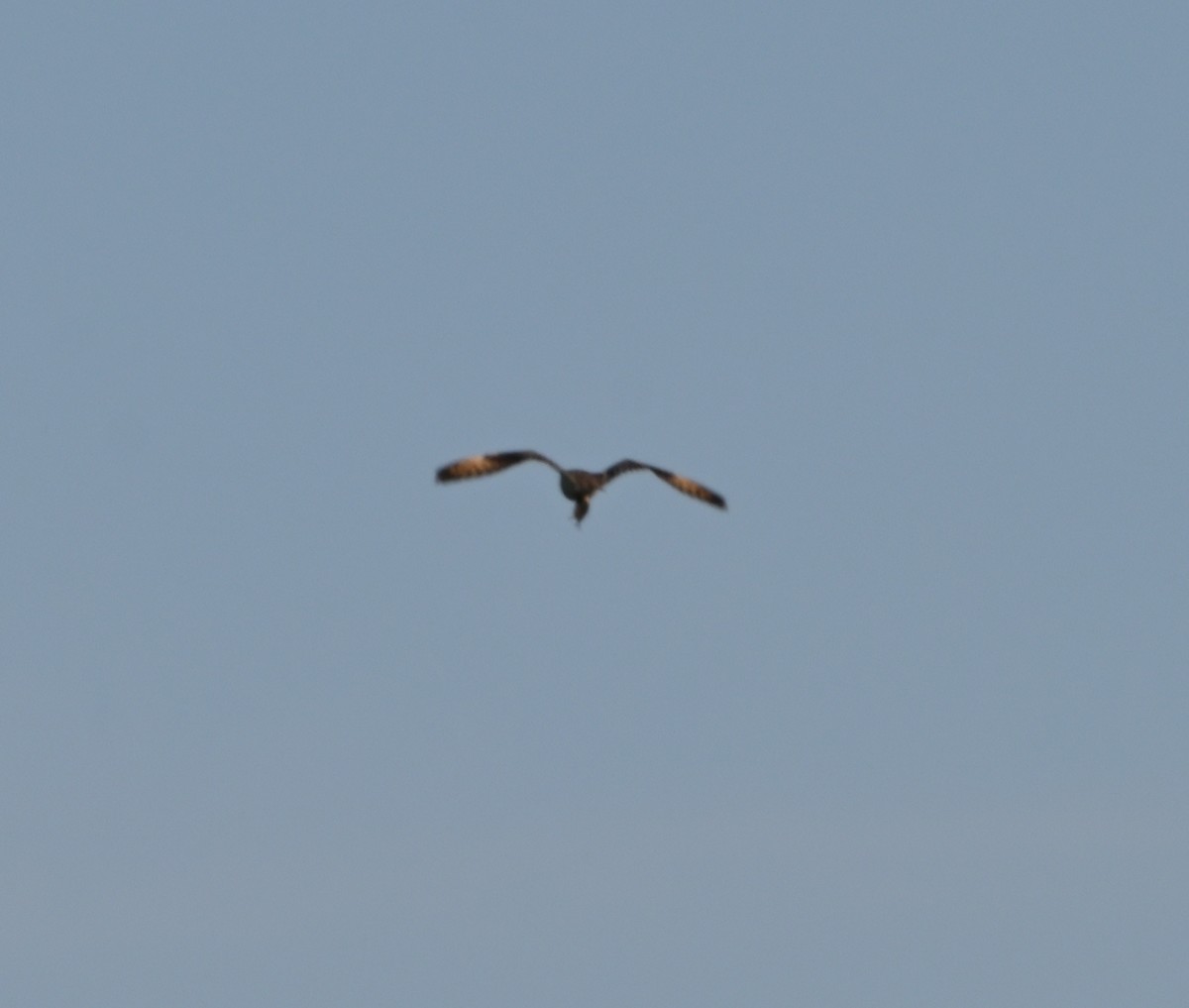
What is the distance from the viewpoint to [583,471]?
179 metres

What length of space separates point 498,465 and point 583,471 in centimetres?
232

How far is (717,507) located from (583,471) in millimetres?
3890

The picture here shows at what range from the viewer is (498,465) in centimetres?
17775

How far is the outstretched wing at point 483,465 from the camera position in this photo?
177625 millimetres

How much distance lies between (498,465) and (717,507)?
619 centimetres

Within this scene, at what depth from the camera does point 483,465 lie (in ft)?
584

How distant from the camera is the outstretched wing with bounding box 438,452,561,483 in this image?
583ft

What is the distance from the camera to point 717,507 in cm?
18025
